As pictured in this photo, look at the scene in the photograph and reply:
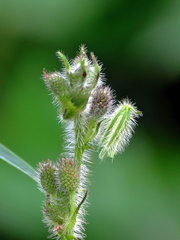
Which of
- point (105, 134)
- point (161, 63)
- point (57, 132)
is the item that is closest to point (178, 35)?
point (161, 63)

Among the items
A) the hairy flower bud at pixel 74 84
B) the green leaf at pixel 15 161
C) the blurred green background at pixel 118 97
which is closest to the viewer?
the hairy flower bud at pixel 74 84

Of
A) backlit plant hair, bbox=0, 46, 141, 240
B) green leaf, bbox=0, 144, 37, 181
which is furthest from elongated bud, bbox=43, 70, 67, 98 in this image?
green leaf, bbox=0, 144, 37, 181

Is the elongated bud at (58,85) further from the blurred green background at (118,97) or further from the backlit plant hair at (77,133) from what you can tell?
the blurred green background at (118,97)

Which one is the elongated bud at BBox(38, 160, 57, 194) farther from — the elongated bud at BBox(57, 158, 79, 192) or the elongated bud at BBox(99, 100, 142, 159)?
the elongated bud at BBox(99, 100, 142, 159)

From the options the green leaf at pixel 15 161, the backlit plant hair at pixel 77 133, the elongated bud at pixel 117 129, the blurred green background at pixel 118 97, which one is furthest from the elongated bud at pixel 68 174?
the blurred green background at pixel 118 97

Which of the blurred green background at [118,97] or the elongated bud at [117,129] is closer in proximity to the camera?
the elongated bud at [117,129]

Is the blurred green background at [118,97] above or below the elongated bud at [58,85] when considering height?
above

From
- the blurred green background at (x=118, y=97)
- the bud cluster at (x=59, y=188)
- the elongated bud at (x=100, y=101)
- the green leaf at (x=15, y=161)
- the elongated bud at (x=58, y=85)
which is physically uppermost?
the blurred green background at (x=118, y=97)

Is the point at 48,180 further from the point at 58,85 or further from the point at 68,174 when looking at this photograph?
the point at 58,85
